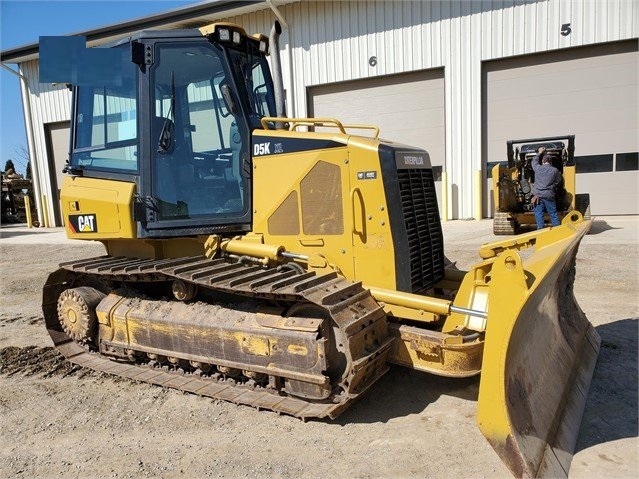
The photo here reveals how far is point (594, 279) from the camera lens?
7109 mm

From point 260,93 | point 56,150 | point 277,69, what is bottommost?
point 260,93

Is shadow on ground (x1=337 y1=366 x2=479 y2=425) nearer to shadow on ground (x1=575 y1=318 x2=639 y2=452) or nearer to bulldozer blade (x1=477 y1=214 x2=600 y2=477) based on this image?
bulldozer blade (x1=477 y1=214 x2=600 y2=477)

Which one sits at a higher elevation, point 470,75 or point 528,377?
point 470,75

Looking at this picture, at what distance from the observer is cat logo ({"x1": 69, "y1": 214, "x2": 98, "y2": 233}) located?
4.63 meters

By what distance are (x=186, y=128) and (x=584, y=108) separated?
448 inches

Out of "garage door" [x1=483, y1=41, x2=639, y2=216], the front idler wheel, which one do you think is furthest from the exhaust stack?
"garage door" [x1=483, y1=41, x2=639, y2=216]

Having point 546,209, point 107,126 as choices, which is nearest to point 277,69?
point 107,126

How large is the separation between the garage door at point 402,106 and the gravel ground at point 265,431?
9.59 meters

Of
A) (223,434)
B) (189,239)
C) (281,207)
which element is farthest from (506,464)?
(189,239)

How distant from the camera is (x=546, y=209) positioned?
10656 mm

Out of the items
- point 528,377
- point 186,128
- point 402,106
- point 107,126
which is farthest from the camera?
point 402,106

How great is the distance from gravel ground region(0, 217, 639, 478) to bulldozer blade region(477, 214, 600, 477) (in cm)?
15

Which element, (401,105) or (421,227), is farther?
(401,105)

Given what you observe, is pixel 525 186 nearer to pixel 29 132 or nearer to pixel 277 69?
pixel 277 69
